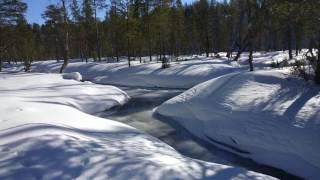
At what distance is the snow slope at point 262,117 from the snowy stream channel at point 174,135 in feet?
0.99

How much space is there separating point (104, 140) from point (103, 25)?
53.9 m

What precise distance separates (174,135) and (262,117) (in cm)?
294

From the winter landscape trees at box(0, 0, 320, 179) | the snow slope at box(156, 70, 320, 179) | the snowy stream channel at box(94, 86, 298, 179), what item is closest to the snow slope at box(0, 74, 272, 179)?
the winter landscape trees at box(0, 0, 320, 179)

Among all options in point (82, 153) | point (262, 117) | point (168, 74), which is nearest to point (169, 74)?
point (168, 74)

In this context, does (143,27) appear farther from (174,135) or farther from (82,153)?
(82,153)

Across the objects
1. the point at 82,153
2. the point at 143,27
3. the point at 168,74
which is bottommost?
the point at 82,153

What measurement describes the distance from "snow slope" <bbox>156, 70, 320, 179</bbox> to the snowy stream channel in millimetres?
300

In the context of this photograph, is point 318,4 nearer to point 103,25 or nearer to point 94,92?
point 94,92

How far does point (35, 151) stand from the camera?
7.56 metres

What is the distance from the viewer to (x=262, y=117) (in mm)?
11109

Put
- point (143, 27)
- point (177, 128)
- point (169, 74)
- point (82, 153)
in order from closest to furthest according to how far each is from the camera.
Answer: point (82, 153), point (177, 128), point (169, 74), point (143, 27)

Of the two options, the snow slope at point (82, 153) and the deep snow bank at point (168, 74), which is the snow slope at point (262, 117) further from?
the deep snow bank at point (168, 74)

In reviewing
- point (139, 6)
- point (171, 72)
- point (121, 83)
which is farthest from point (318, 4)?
point (139, 6)

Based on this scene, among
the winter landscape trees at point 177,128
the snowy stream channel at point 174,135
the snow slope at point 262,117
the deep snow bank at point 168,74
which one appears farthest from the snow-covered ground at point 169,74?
the snow slope at point 262,117
